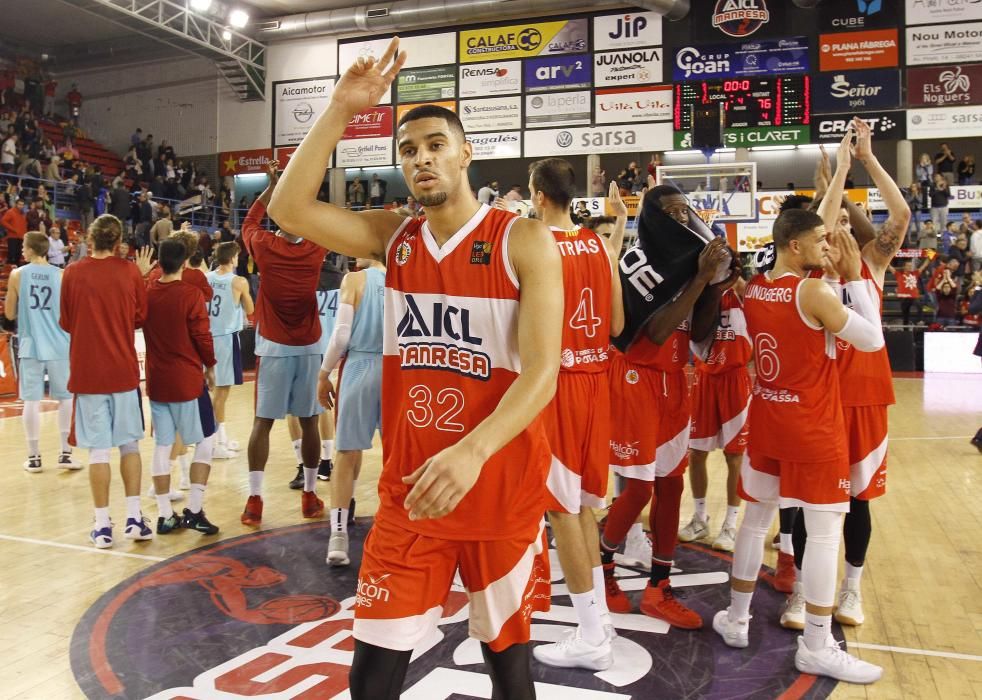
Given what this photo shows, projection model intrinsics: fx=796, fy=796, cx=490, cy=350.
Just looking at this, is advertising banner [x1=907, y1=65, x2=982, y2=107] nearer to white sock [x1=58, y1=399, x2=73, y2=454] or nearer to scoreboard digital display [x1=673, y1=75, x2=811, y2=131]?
scoreboard digital display [x1=673, y1=75, x2=811, y2=131]

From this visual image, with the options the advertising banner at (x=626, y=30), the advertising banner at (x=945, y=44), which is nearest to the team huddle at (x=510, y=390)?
the advertising banner at (x=626, y=30)

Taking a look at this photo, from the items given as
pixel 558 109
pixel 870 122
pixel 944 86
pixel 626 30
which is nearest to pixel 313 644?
pixel 558 109

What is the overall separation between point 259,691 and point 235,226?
21.1 metres

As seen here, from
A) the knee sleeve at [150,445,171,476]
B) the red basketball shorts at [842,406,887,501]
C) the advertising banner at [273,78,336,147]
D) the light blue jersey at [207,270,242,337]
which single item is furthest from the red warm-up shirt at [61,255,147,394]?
the advertising banner at [273,78,336,147]

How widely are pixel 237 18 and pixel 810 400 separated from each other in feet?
66.7

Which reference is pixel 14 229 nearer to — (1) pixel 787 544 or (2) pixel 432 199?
(1) pixel 787 544

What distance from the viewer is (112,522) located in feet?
17.7

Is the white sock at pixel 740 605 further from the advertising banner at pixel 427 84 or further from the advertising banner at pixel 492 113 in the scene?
the advertising banner at pixel 427 84

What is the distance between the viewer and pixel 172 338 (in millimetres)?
5141

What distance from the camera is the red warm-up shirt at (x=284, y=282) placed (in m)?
5.20

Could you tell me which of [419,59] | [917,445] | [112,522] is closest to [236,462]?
[112,522]

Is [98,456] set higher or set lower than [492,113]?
lower

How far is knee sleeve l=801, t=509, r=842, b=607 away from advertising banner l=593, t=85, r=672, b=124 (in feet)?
56.6

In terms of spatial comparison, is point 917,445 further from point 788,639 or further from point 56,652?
point 56,652
